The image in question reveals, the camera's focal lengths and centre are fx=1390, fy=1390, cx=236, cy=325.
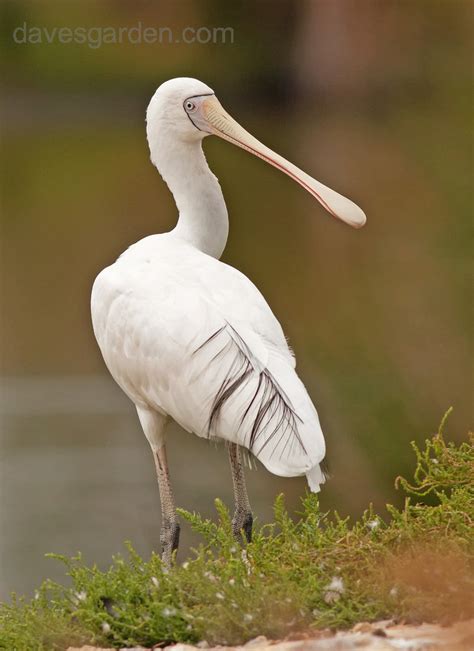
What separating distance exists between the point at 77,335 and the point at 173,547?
6.76m

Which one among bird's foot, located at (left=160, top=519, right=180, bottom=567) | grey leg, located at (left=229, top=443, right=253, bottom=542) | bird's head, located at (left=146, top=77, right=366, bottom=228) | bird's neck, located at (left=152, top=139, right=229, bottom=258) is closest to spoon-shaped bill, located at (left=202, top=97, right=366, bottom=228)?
bird's head, located at (left=146, top=77, right=366, bottom=228)

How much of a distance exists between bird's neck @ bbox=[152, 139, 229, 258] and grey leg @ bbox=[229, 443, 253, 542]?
726 millimetres

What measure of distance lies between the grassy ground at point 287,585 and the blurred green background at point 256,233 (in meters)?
0.22

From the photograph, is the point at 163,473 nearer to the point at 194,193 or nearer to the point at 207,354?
the point at 207,354

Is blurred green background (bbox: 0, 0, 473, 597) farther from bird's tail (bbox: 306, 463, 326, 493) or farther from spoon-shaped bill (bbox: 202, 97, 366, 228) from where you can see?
bird's tail (bbox: 306, 463, 326, 493)

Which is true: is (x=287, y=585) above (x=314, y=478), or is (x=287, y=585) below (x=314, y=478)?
below

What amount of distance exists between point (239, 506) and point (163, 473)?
267mm

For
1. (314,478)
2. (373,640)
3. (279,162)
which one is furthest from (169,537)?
(373,640)

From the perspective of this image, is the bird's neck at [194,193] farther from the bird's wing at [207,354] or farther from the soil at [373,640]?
the soil at [373,640]

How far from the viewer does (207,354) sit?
3701 millimetres

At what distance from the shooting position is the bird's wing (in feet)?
11.5

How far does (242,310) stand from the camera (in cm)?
379

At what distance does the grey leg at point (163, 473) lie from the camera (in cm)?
407

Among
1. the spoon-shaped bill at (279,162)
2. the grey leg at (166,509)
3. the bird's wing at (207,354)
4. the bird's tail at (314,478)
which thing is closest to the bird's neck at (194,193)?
the spoon-shaped bill at (279,162)
